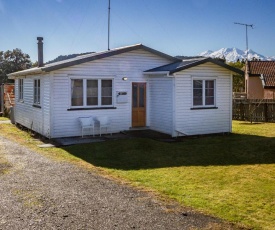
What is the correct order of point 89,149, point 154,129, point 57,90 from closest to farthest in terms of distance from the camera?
1. point 89,149
2. point 57,90
3. point 154,129

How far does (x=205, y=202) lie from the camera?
22.9 feet

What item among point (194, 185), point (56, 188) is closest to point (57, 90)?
point (56, 188)

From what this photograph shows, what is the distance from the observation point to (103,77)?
51.6ft

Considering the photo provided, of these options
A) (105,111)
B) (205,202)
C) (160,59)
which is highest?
(160,59)

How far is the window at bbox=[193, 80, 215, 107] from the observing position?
16094mm

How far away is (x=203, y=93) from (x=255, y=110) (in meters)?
8.50

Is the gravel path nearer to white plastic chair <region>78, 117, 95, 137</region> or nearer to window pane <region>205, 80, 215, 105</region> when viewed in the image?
white plastic chair <region>78, 117, 95, 137</region>

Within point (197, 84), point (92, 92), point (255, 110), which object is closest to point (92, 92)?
point (92, 92)

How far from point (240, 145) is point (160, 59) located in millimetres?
6144

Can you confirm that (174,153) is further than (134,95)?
No

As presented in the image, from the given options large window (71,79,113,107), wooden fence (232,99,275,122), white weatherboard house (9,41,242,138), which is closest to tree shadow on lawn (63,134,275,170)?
white weatherboard house (9,41,242,138)

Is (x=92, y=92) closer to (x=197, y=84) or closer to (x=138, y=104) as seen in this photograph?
(x=138, y=104)

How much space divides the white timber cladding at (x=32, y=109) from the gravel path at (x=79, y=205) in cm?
609

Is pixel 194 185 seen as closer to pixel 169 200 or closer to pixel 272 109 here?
pixel 169 200
